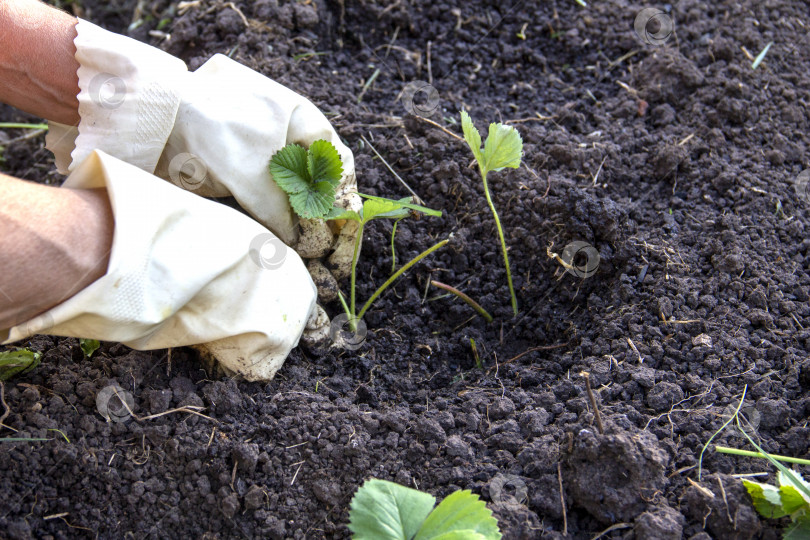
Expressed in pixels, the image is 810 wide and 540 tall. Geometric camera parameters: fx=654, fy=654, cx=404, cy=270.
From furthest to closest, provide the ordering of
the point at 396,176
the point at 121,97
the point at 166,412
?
the point at 396,176, the point at 121,97, the point at 166,412

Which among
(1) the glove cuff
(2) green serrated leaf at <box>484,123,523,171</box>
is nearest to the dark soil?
(2) green serrated leaf at <box>484,123,523,171</box>

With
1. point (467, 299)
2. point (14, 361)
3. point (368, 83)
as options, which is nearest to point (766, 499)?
point (467, 299)

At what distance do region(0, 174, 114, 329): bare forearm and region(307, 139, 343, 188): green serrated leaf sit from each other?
1.52 feet

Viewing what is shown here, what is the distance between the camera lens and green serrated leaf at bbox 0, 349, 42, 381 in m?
1.43

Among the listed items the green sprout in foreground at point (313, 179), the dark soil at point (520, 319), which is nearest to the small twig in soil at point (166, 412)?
the dark soil at point (520, 319)

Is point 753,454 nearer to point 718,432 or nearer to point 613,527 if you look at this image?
point 718,432

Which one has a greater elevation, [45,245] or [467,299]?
[45,245]

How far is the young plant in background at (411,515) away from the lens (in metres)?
1.16

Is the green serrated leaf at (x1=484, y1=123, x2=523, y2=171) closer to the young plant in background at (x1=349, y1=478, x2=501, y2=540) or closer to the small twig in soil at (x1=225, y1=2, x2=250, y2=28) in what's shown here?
the young plant in background at (x1=349, y1=478, x2=501, y2=540)

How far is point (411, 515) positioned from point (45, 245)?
83cm

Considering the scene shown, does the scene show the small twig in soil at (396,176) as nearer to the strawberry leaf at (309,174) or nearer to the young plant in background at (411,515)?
the strawberry leaf at (309,174)

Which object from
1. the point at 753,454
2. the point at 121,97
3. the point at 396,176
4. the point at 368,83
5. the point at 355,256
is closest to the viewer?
the point at 753,454

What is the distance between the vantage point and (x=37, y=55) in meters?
1.53

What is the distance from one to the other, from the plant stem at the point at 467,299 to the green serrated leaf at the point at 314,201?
0.37 m
